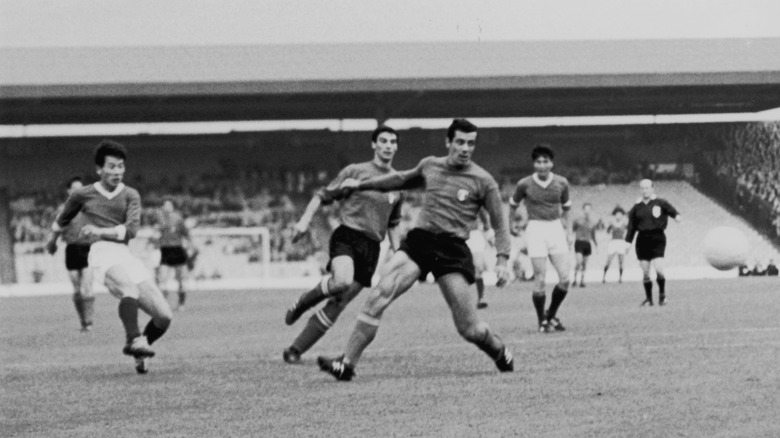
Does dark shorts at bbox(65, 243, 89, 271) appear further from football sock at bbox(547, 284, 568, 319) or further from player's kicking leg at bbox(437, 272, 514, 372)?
player's kicking leg at bbox(437, 272, 514, 372)

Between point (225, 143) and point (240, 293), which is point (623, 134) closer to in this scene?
point (225, 143)

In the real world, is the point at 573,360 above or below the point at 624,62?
below

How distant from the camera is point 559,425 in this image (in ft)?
27.9

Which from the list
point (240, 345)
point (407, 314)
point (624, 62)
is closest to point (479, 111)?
point (624, 62)

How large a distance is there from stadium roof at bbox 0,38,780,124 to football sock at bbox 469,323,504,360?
30721mm

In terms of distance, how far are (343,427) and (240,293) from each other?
2877cm

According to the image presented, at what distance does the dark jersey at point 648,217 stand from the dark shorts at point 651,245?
9cm

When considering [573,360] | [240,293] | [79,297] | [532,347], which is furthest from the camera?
[240,293]

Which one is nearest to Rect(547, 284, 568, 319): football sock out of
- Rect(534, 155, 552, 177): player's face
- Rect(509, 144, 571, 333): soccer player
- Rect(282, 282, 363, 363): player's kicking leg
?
Rect(509, 144, 571, 333): soccer player

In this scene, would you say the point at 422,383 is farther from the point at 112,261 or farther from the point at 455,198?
the point at 112,261

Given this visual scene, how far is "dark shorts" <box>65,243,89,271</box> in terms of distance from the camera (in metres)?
22.1

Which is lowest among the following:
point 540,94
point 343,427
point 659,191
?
point 343,427

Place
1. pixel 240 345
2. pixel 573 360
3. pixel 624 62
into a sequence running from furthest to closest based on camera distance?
pixel 624 62 < pixel 240 345 < pixel 573 360

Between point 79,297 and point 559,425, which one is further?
point 79,297
